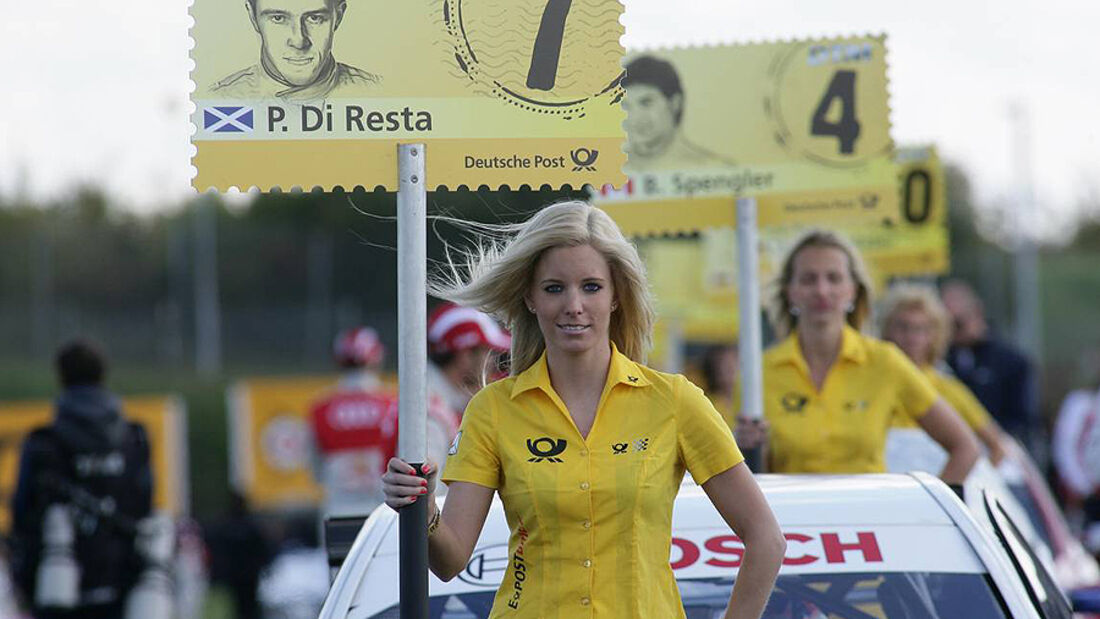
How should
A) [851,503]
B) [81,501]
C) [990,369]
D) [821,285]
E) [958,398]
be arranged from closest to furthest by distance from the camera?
[851,503], [821,285], [81,501], [958,398], [990,369]

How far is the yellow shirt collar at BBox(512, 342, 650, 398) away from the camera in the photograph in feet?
11.4

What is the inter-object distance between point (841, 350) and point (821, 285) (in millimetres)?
267

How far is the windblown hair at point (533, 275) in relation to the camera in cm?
352

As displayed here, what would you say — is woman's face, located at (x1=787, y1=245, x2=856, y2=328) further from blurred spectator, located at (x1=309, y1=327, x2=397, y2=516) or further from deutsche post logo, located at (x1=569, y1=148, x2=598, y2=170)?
blurred spectator, located at (x1=309, y1=327, x2=397, y2=516)

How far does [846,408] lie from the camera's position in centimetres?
598

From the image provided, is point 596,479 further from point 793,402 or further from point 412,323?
point 793,402

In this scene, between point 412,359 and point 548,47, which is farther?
point 548,47

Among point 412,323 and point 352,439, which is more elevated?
point 412,323

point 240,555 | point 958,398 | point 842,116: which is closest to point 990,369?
point 958,398

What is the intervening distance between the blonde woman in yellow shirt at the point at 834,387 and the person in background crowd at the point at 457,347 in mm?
1302

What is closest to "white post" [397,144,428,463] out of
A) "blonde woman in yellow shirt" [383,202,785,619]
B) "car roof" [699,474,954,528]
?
"blonde woman in yellow shirt" [383,202,785,619]

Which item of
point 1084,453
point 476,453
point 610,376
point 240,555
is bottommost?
point 240,555

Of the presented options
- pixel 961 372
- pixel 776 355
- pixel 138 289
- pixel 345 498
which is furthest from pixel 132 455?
pixel 138 289

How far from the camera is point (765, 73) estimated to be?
21.1 ft
